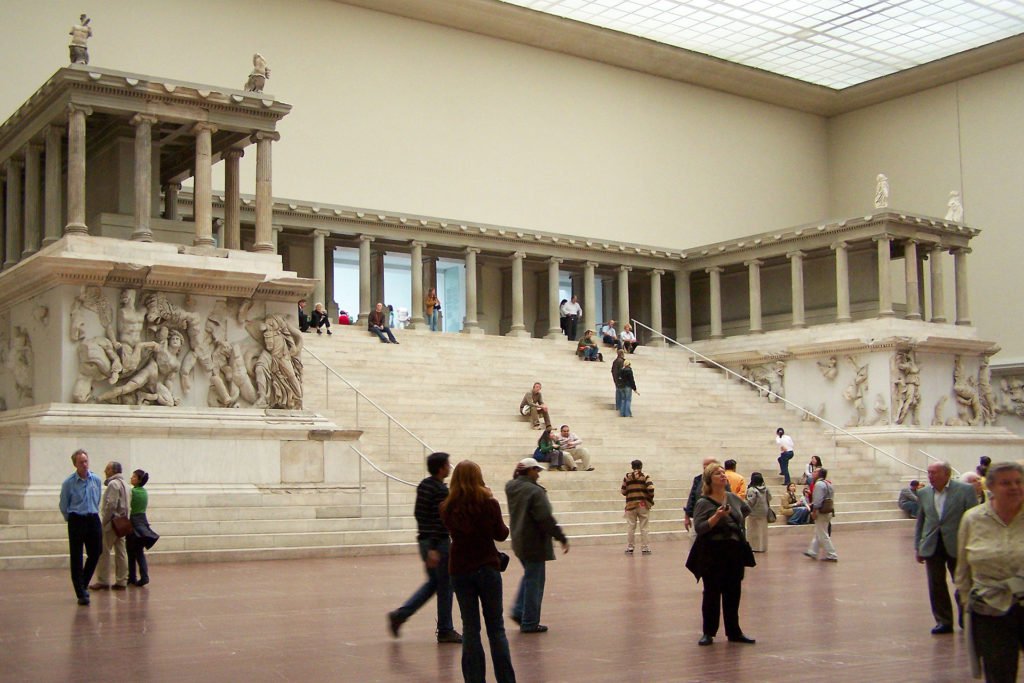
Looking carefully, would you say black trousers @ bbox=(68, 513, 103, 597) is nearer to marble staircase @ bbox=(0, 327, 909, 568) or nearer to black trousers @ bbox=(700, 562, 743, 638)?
marble staircase @ bbox=(0, 327, 909, 568)

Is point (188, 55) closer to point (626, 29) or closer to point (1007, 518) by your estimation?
point (626, 29)

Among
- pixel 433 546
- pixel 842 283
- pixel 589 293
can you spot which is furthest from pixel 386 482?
pixel 589 293

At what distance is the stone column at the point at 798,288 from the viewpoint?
35562 mm

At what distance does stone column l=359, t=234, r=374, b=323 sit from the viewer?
109 ft

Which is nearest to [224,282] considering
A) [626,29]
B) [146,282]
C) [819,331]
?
[146,282]

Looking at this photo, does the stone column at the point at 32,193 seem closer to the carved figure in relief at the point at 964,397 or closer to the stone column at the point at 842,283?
the stone column at the point at 842,283

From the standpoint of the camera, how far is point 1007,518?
6.35 metres

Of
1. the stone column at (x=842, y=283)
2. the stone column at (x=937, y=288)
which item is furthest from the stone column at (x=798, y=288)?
the stone column at (x=937, y=288)

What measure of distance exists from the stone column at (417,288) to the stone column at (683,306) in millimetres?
9686

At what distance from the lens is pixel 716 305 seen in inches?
1521

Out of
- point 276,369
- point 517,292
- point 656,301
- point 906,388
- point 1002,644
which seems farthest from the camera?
point 656,301

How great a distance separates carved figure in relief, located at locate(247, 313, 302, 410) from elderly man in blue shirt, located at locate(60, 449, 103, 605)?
807 cm

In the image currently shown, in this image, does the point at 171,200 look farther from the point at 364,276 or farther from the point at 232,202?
the point at 364,276

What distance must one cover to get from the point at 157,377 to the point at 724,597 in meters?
12.5
